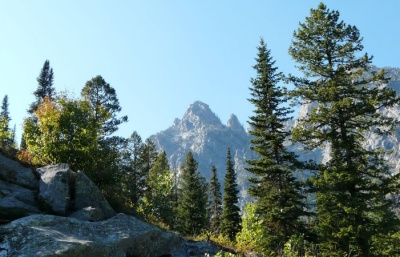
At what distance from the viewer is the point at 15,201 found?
10.3 m

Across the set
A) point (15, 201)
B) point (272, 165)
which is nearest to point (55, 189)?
point (15, 201)

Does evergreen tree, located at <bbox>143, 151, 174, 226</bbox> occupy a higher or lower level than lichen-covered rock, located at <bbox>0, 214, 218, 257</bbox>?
higher

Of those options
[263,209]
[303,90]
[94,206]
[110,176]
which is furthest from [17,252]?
[263,209]

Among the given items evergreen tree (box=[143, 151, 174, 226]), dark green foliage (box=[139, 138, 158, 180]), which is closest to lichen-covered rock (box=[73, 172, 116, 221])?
evergreen tree (box=[143, 151, 174, 226])

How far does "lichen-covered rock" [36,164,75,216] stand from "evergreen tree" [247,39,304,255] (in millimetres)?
14046

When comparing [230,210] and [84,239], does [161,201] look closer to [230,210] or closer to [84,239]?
[230,210]

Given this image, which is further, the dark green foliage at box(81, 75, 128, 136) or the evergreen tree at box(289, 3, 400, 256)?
the dark green foliage at box(81, 75, 128, 136)

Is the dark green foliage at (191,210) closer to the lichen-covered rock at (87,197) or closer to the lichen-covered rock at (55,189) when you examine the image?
the lichen-covered rock at (87,197)

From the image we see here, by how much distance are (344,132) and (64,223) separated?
14722 mm

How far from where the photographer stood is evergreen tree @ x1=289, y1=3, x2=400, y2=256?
1605 cm

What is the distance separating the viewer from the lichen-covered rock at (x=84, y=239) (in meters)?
6.95

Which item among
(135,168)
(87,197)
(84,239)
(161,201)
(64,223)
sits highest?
(135,168)

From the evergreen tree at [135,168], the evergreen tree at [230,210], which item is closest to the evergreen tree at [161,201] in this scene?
the evergreen tree at [135,168]

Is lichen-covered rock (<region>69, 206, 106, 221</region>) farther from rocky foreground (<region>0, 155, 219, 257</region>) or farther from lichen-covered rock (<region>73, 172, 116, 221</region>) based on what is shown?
lichen-covered rock (<region>73, 172, 116, 221</region>)
